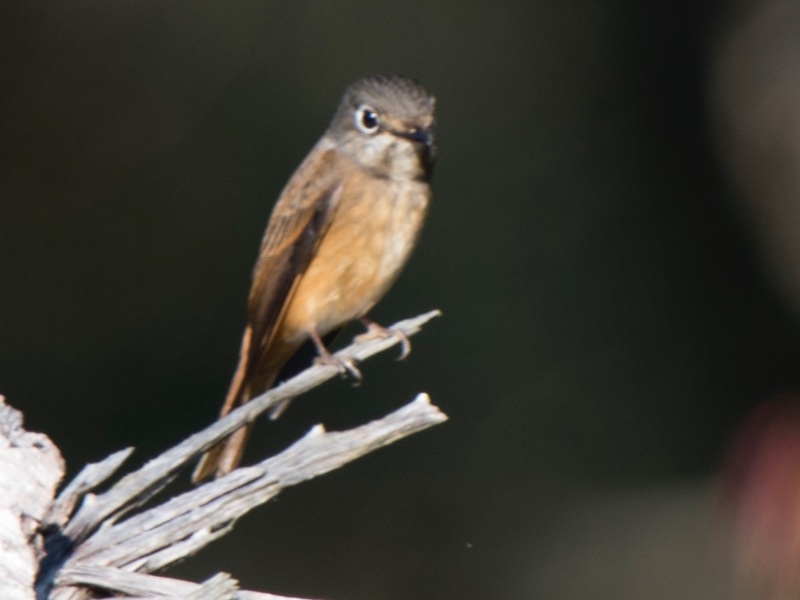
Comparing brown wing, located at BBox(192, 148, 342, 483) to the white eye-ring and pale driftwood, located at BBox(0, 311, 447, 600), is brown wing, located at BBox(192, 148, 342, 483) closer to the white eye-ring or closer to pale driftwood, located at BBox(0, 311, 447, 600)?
the white eye-ring

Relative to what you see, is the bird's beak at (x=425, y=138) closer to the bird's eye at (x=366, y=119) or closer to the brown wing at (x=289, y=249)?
the bird's eye at (x=366, y=119)

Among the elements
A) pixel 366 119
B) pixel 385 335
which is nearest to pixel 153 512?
pixel 385 335

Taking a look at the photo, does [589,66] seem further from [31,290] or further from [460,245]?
[31,290]

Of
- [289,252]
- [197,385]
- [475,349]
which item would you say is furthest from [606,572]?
[289,252]

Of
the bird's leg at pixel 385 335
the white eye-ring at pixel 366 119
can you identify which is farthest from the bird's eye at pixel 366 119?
the bird's leg at pixel 385 335

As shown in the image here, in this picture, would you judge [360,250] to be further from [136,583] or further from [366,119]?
[136,583]
